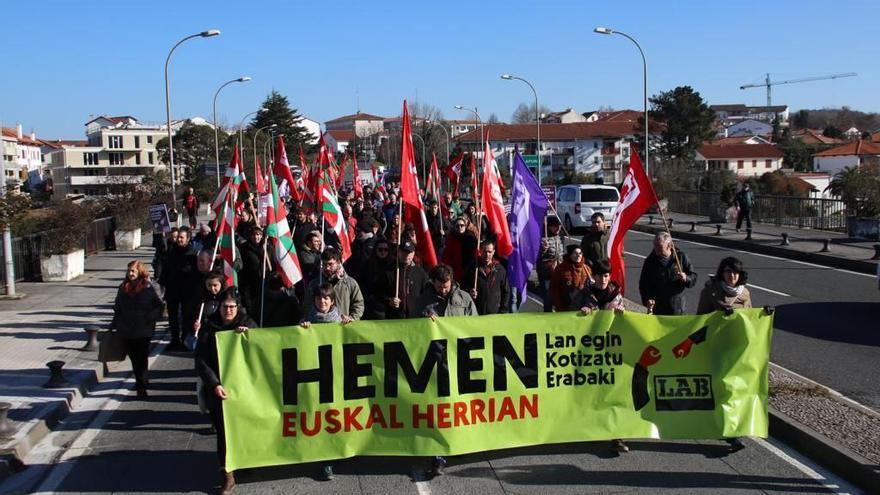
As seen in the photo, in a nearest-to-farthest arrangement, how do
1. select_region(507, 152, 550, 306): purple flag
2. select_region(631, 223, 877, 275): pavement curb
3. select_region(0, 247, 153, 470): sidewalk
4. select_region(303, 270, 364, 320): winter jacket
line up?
select_region(303, 270, 364, 320): winter jacket
select_region(0, 247, 153, 470): sidewalk
select_region(507, 152, 550, 306): purple flag
select_region(631, 223, 877, 275): pavement curb

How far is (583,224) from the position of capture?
3136 cm

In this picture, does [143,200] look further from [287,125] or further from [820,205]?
[287,125]

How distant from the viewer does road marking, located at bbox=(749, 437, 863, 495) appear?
6.28m

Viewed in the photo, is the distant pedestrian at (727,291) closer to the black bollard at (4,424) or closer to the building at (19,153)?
the black bollard at (4,424)

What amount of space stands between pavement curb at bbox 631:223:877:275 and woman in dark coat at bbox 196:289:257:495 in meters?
16.8

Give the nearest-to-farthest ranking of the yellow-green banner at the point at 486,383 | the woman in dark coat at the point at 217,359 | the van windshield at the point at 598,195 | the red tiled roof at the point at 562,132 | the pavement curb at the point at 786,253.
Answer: the woman in dark coat at the point at 217,359 → the yellow-green banner at the point at 486,383 → the pavement curb at the point at 786,253 → the van windshield at the point at 598,195 → the red tiled roof at the point at 562,132

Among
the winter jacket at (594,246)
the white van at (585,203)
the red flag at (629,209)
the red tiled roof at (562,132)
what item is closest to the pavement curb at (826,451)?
the red flag at (629,209)

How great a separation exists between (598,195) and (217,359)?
87.1ft

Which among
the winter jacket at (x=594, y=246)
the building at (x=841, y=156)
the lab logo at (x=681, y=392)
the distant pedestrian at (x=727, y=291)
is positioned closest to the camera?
the lab logo at (x=681, y=392)

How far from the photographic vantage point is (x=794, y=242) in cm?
2556

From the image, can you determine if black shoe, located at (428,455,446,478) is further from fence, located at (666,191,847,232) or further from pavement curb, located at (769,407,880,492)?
fence, located at (666,191,847,232)

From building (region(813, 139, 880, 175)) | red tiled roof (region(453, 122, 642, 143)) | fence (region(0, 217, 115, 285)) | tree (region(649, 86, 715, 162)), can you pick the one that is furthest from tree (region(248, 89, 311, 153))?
fence (region(0, 217, 115, 285))

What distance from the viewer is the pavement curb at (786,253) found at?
20266 millimetres

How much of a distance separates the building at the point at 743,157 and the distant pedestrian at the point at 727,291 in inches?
3469
